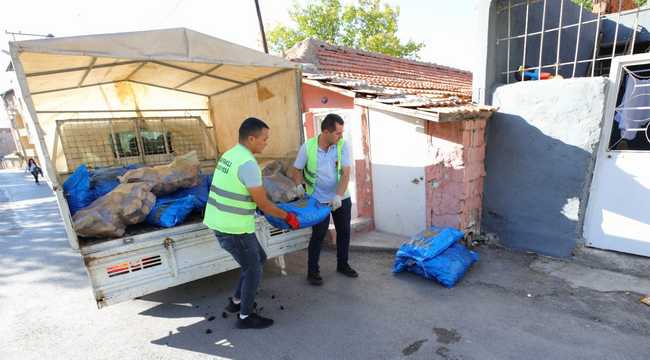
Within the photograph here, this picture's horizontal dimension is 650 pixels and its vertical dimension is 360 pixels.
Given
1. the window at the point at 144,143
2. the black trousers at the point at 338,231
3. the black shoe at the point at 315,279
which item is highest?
the window at the point at 144,143

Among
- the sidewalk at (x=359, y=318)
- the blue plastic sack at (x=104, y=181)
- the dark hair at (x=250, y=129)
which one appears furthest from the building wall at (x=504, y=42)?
the blue plastic sack at (x=104, y=181)

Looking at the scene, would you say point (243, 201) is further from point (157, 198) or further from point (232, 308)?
point (157, 198)

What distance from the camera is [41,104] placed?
168 inches

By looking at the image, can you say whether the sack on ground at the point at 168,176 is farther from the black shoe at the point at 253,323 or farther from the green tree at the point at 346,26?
the green tree at the point at 346,26

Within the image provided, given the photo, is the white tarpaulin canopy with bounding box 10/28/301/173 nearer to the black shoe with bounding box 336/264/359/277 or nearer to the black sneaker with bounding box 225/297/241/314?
the black shoe with bounding box 336/264/359/277

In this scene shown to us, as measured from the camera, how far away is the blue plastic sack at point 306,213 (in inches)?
112

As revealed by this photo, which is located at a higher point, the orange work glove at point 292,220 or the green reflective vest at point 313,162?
the green reflective vest at point 313,162

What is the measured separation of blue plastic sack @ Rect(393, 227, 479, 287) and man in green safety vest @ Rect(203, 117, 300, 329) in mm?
1645

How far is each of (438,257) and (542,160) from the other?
182 centimetres

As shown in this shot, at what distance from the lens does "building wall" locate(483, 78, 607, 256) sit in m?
3.52

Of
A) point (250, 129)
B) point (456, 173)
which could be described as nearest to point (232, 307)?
point (250, 129)

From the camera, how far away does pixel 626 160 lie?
339 centimetres

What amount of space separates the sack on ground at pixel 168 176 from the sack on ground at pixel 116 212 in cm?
18

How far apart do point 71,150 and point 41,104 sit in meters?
0.75
